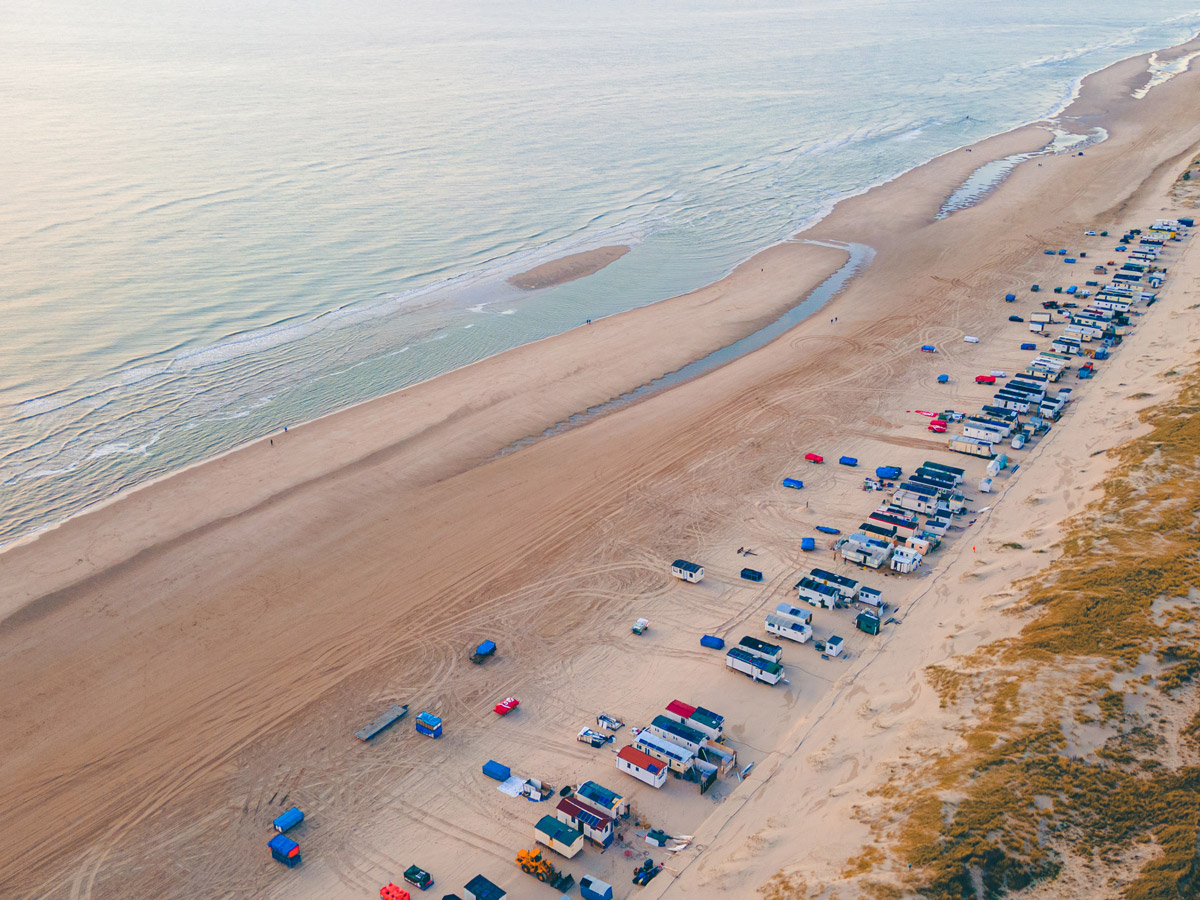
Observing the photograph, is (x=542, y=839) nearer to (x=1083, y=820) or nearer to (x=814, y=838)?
(x=814, y=838)

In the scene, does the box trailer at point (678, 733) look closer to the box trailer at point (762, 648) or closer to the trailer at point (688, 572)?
the box trailer at point (762, 648)

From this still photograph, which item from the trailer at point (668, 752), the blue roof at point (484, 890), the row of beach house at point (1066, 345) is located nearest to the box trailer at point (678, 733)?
the trailer at point (668, 752)

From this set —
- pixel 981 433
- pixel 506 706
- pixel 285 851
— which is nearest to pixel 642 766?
pixel 506 706

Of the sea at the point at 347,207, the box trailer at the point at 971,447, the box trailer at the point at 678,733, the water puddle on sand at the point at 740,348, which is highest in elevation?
the sea at the point at 347,207

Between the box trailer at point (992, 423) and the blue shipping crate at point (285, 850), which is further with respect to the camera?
the box trailer at point (992, 423)

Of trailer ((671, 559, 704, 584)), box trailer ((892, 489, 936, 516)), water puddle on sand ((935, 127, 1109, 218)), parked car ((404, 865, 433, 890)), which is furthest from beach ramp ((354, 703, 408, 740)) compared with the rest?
water puddle on sand ((935, 127, 1109, 218))

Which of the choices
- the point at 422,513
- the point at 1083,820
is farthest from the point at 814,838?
the point at 422,513
